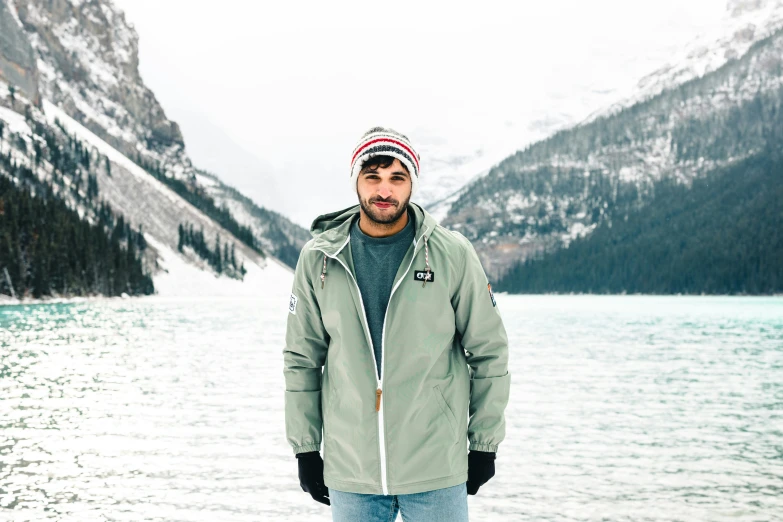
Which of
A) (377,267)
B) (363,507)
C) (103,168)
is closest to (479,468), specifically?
(363,507)

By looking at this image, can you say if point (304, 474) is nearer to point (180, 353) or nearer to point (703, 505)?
point (703, 505)

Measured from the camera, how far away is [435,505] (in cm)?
374

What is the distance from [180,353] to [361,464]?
2749cm

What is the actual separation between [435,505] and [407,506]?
150mm

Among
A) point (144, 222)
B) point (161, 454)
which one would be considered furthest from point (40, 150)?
point (161, 454)

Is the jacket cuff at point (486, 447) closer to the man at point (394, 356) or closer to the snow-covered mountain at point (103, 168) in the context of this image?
the man at point (394, 356)

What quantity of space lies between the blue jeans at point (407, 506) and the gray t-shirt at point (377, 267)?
0.71m

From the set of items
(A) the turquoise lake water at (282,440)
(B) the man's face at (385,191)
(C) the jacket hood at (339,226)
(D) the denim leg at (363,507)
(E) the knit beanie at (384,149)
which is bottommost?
(A) the turquoise lake water at (282,440)

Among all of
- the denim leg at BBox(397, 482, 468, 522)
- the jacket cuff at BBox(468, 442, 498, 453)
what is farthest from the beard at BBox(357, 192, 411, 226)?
the denim leg at BBox(397, 482, 468, 522)

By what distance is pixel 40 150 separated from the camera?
140000 millimetres

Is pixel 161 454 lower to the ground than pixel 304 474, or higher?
lower

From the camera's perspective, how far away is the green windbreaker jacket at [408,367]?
3.72 metres

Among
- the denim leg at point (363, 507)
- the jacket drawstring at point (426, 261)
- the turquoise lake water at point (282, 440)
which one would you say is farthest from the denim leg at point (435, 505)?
the turquoise lake water at point (282, 440)

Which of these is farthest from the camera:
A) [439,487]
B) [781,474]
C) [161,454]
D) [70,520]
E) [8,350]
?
[8,350]
